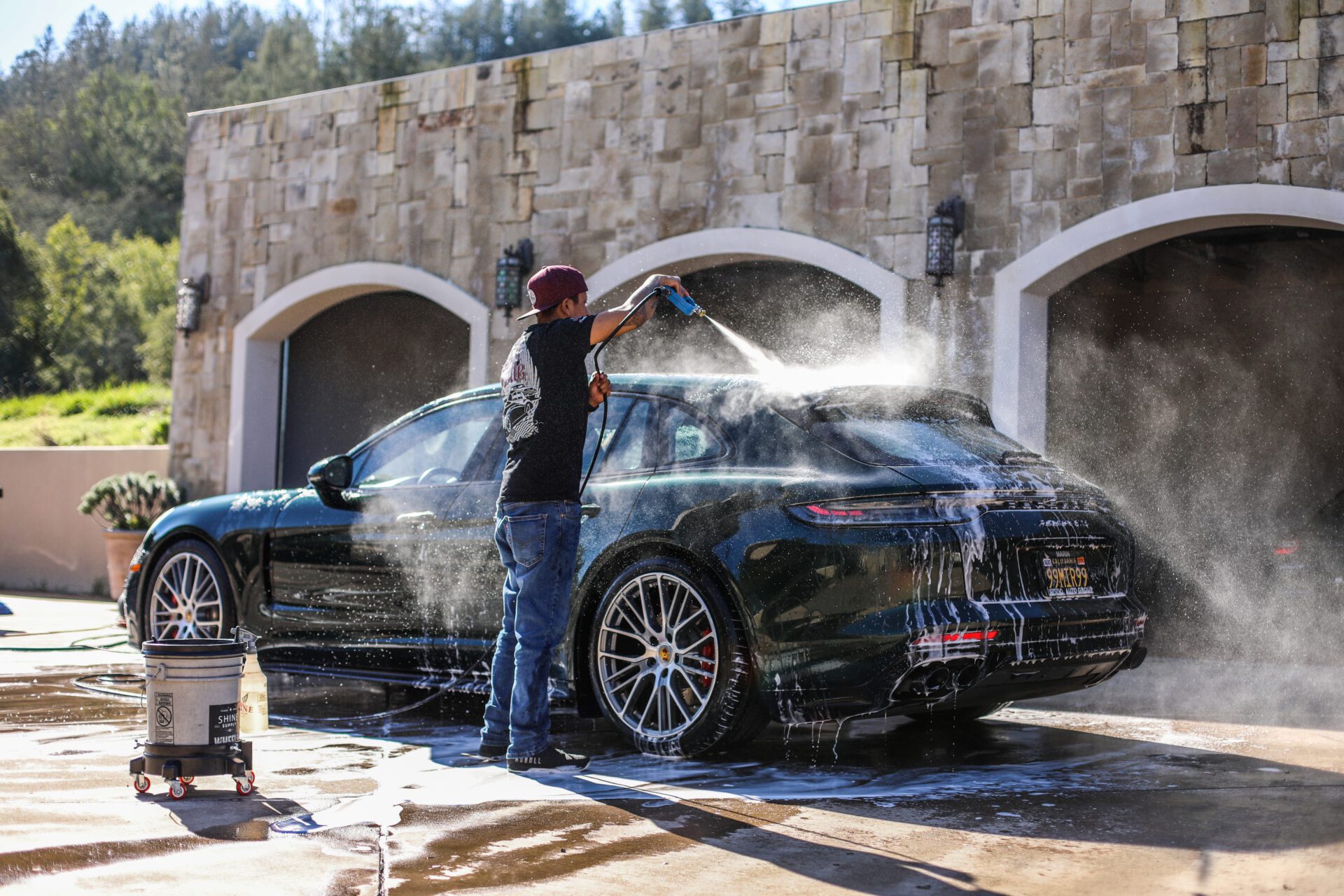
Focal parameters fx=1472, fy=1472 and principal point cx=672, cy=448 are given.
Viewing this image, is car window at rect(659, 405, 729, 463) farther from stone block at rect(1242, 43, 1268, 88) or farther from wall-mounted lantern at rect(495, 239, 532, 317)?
wall-mounted lantern at rect(495, 239, 532, 317)

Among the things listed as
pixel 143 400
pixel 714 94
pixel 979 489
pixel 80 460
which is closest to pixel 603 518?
pixel 979 489

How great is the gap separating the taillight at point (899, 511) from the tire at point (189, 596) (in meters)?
3.43

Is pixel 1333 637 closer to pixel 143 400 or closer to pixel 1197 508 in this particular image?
pixel 1197 508

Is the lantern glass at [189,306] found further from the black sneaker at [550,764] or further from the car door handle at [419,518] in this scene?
the black sneaker at [550,764]

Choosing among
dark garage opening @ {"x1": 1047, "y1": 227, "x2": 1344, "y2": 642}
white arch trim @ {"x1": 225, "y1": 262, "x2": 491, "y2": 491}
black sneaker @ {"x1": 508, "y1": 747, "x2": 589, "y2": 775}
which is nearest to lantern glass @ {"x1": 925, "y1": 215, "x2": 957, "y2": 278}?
dark garage opening @ {"x1": 1047, "y1": 227, "x2": 1344, "y2": 642}

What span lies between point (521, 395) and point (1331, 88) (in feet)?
21.2

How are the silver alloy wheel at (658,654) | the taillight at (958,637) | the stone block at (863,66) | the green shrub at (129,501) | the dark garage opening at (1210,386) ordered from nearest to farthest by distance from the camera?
1. the taillight at (958,637)
2. the silver alloy wheel at (658,654)
3. the stone block at (863,66)
4. the dark garage opening at (1210,386)
5. the green shrub at (129,501)

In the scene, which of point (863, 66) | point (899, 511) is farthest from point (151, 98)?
point (899, 511)

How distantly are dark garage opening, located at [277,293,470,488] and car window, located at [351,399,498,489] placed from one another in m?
7.40

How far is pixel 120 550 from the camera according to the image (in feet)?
45.7

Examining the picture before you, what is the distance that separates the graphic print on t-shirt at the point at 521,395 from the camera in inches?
214

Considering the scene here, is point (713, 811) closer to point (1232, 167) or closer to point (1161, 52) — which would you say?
point (1232, 167)

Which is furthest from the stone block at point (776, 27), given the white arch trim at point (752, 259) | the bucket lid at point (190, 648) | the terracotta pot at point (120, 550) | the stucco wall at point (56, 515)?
the bucket lid at point (190, 648)

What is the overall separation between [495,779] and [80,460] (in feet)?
39.8
